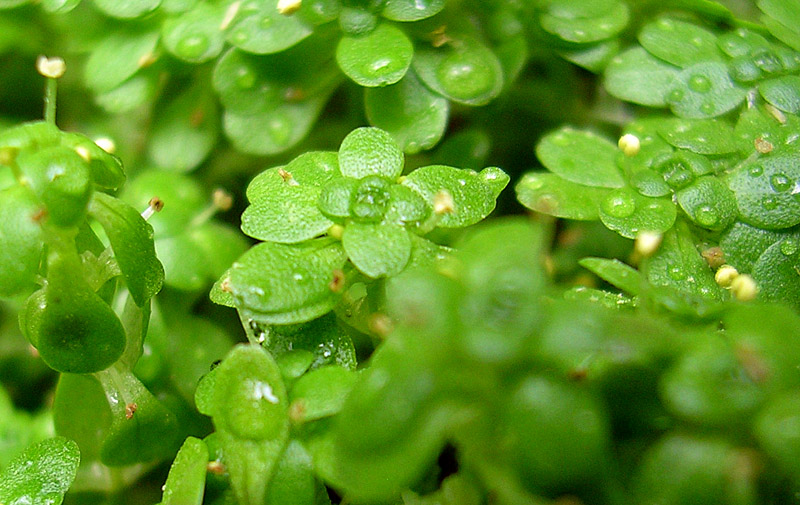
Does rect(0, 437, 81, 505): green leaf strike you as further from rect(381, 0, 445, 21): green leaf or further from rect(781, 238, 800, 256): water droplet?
rect(781, 238, 800, 256): water droplet

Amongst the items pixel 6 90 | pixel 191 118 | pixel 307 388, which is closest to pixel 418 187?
pixel 307 388

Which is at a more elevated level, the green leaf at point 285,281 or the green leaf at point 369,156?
the green leaf at point 369,156

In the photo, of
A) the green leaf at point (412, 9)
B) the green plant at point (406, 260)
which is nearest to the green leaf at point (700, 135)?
the green plant at point (406, 260)

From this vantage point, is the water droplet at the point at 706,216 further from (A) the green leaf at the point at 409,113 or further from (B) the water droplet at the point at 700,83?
(A) the green leaf at the point at 409,113

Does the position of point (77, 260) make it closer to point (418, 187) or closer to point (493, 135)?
point (418, 187)

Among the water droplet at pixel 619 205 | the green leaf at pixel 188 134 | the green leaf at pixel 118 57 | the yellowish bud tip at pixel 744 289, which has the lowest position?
the green leaf at pixel 188 134

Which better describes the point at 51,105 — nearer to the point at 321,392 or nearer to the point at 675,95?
the point at 321,392

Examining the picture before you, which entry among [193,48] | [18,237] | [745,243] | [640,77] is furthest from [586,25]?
[18,237]
